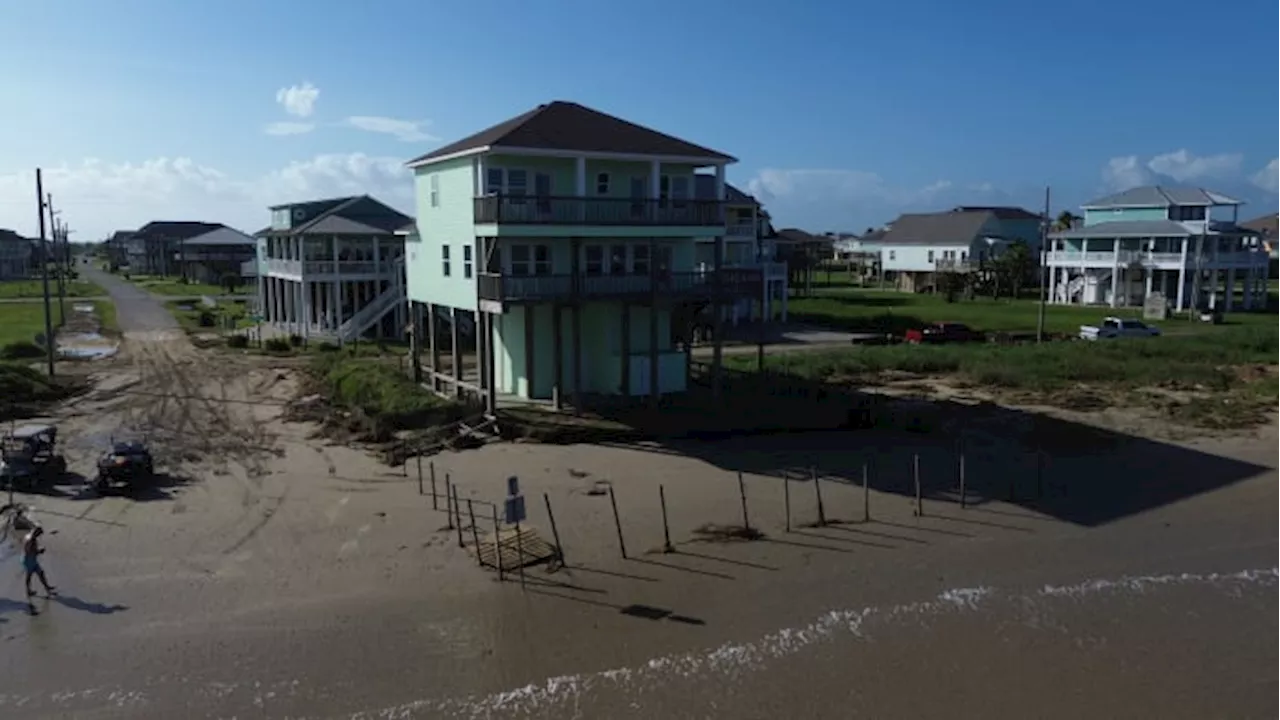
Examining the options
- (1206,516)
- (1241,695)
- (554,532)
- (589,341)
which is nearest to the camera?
(1241,695)

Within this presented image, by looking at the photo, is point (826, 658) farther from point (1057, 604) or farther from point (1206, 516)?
point (1206, 516)

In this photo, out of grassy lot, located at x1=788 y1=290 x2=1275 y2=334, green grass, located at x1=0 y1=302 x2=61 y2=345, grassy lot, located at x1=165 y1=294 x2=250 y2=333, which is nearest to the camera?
green grass, located at x1=0 y1=302 x2=61 y2=345

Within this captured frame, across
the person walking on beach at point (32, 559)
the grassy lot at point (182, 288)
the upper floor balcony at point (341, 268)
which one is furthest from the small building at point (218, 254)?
the person walking on beach at point (32, 559)

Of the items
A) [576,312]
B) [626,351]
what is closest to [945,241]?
[626,351]

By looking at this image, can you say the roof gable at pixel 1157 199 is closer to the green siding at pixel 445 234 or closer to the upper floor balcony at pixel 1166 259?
the upper floor balcony at pixel 1166 259

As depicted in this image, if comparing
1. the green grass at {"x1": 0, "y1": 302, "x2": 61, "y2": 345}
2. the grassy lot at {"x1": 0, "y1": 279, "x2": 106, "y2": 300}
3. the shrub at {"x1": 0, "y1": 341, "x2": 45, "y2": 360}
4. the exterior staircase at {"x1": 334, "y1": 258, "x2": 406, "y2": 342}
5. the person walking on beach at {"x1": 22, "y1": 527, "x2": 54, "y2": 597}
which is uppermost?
the exterior staircase at {"x1": 334, "y1": 258, "x2": 406, "y2": 342}

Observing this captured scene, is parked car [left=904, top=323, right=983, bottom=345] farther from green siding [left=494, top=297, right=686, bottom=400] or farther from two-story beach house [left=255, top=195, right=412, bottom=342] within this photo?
two-story beach house [left=255, top=195, right=412, bottom=342]

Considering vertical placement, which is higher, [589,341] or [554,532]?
[589,341]

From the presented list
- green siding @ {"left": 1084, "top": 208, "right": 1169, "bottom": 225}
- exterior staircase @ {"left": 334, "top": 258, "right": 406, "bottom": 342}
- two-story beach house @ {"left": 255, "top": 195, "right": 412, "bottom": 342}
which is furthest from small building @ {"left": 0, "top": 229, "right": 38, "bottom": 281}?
green siding @ {"left": 1084, "top": 208, "right": 1169, "bottom": 225}

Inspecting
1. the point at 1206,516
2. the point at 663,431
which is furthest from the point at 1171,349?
the point at 663,431
